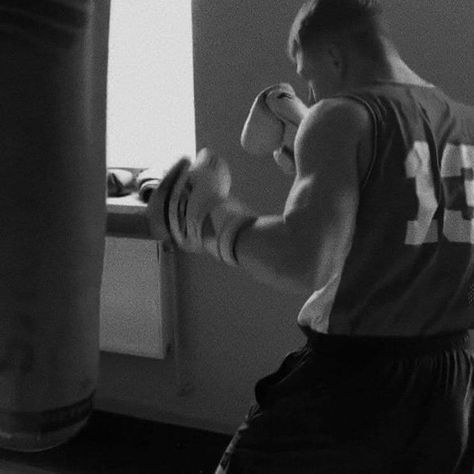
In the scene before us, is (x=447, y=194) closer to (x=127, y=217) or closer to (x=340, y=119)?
(x=340, y=119)

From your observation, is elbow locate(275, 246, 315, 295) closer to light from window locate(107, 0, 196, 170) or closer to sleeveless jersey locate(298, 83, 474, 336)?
sleeveless jersey locate(298, 83, 474, 336)

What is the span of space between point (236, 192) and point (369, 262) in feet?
3.43

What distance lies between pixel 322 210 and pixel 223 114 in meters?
1.15

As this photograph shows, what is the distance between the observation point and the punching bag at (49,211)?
774 mm

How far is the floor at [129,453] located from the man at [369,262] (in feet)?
3.35

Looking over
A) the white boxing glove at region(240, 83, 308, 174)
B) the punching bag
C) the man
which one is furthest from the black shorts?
the white boxing glove at region(240, 83, 308, 174)

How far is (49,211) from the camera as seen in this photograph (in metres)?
0.82

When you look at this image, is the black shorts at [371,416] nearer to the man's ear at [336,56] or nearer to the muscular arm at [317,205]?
the muscular arm at [317,205]

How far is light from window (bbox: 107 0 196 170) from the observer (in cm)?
215

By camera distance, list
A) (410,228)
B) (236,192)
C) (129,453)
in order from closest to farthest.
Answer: (410,228)
(236,192)
(129,453)

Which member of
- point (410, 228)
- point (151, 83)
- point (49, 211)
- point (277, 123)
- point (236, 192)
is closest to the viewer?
point (49, 211)

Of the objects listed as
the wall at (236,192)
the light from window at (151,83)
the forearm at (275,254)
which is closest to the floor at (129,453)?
the wall at (236,192)

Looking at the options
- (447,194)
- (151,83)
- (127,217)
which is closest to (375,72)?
(447,194)

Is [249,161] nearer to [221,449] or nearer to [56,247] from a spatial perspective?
[221,449]
